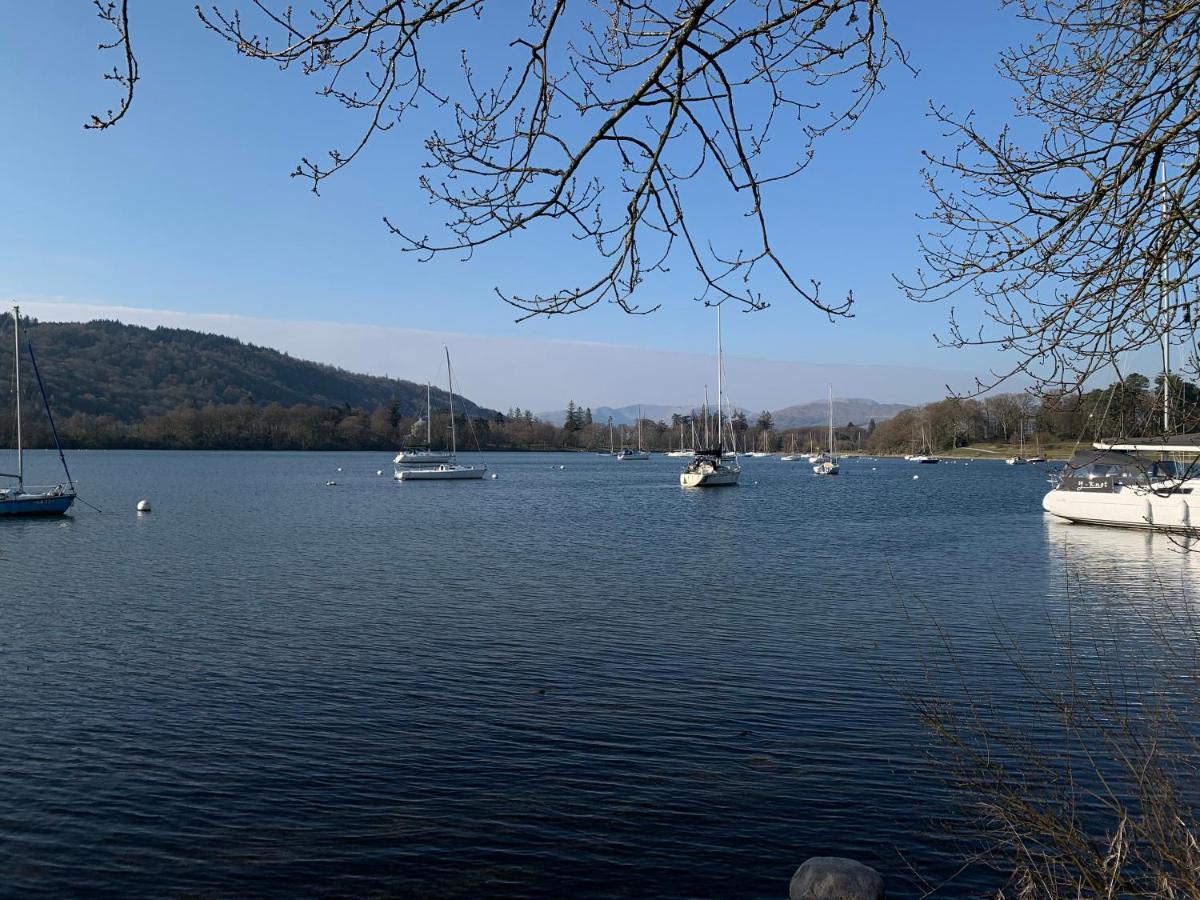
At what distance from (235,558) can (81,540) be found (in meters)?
8.98

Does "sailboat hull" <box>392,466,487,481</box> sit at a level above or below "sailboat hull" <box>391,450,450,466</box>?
below

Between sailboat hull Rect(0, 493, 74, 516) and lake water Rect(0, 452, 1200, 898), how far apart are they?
13663 millimetres

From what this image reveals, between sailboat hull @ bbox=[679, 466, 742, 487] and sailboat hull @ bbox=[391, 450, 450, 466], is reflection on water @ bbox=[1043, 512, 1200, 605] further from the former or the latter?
sailboat hull @ bbox=[391, 450, 450, 466]

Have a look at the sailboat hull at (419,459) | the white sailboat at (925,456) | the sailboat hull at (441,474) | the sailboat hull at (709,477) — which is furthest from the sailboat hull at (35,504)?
the white sailboat at (925,456)

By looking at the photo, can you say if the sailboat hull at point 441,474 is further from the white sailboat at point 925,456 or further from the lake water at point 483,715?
the white sailboat at point 925,456

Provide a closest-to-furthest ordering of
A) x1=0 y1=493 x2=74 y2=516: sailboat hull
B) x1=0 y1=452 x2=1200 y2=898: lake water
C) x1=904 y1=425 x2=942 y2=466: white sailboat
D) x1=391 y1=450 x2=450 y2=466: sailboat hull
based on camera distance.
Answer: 1. x1=0 y1=452 x2=1200 y2=898: lake water
2. x1=0 y1=493 x2=74 y2=516: sailboat hull
3. x1=391 y1=450 x2=450 y2=466: sailboat hull
4. x1=904 y1=425 x2=942 y2=466: white sailboat

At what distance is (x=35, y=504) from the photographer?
41781mm

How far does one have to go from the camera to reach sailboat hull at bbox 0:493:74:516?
41062mm

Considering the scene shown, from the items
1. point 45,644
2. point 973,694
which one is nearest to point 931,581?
point 973,694

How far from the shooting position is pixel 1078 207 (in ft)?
17.0

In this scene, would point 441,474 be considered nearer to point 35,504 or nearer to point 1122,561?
point 35,504

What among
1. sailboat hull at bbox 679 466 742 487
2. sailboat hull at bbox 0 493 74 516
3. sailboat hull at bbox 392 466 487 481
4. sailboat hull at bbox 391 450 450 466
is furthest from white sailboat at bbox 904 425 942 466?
Result: sailboat hull at bbox 0 493 74 516

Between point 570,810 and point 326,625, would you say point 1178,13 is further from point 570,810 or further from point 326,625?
point 326,625

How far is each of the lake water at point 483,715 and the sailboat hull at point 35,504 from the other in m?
13.7
